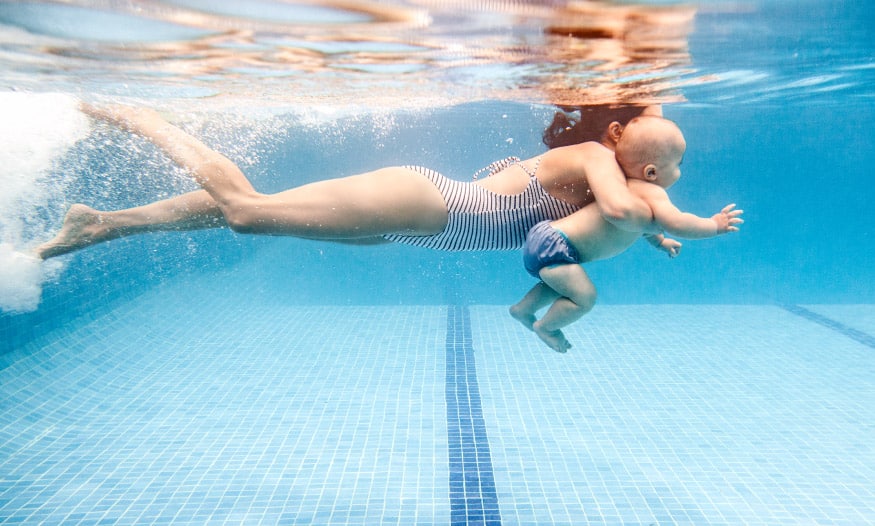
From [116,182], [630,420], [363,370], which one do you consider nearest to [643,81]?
[630,420]

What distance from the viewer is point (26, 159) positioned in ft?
26.6

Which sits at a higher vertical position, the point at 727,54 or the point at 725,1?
the point at 725,1

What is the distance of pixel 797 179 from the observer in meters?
27.2

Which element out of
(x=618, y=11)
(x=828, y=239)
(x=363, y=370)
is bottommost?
(x=828, y=239)

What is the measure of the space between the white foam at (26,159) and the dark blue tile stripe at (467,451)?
4956 mm

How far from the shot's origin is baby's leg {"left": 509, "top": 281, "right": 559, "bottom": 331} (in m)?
3.54

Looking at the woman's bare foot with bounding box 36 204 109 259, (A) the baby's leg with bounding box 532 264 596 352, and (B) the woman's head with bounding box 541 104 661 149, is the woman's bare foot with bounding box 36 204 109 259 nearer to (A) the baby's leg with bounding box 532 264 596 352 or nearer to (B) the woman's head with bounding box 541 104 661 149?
(A) the baby's leg with bounding box 532 264 596 352

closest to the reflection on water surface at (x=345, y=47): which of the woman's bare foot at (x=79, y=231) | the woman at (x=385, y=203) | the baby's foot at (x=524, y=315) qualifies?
the woman at (x=385, y=203)

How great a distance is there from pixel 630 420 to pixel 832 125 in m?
17.4

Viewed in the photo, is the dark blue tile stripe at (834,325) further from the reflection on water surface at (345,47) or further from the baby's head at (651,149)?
the baby's head at (651,149)

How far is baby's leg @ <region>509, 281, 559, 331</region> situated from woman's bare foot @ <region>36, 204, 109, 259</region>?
280cm

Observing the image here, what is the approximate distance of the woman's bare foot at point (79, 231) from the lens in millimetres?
3539

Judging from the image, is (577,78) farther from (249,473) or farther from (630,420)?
(249,473)

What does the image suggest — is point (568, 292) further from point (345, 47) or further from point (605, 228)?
point (345, 47)
